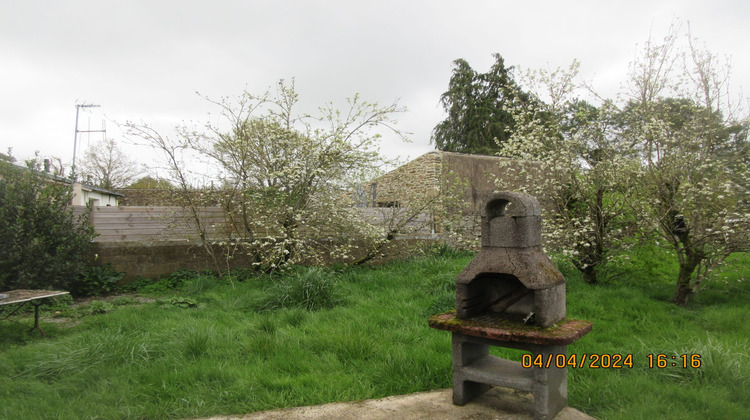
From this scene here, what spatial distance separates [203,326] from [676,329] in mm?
5852

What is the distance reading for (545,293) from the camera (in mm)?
3379

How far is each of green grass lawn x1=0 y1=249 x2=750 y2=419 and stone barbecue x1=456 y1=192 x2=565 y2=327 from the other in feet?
2.96

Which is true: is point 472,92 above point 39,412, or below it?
above

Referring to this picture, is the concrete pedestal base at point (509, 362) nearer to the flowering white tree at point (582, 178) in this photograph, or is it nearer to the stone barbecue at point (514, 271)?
the stone barbecue at point (514, 271)

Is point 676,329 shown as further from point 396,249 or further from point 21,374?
point 21,374

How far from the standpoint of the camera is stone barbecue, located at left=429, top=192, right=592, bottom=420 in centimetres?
334

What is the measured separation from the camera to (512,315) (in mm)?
3809

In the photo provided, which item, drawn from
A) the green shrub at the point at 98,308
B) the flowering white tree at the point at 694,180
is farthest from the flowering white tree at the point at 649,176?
the green shrub at the point at 98,308

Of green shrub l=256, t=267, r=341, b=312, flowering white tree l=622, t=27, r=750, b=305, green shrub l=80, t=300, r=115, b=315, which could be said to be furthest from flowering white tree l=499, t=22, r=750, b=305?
green shrub l=80, t=300, r=115, b=315

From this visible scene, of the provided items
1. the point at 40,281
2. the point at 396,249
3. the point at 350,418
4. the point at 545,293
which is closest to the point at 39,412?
the point at 350,418

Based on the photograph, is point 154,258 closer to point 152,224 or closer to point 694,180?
point 152,224

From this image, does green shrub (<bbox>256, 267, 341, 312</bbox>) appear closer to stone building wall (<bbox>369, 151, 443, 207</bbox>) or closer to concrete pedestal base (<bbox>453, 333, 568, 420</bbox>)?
concrete pedestal base (<bbox>453, 333, 568, 420</bbox>)

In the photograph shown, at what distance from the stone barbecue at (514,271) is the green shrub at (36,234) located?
7.62m

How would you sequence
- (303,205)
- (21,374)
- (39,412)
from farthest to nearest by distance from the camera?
(303,205)
(21,374)
(39,412)
